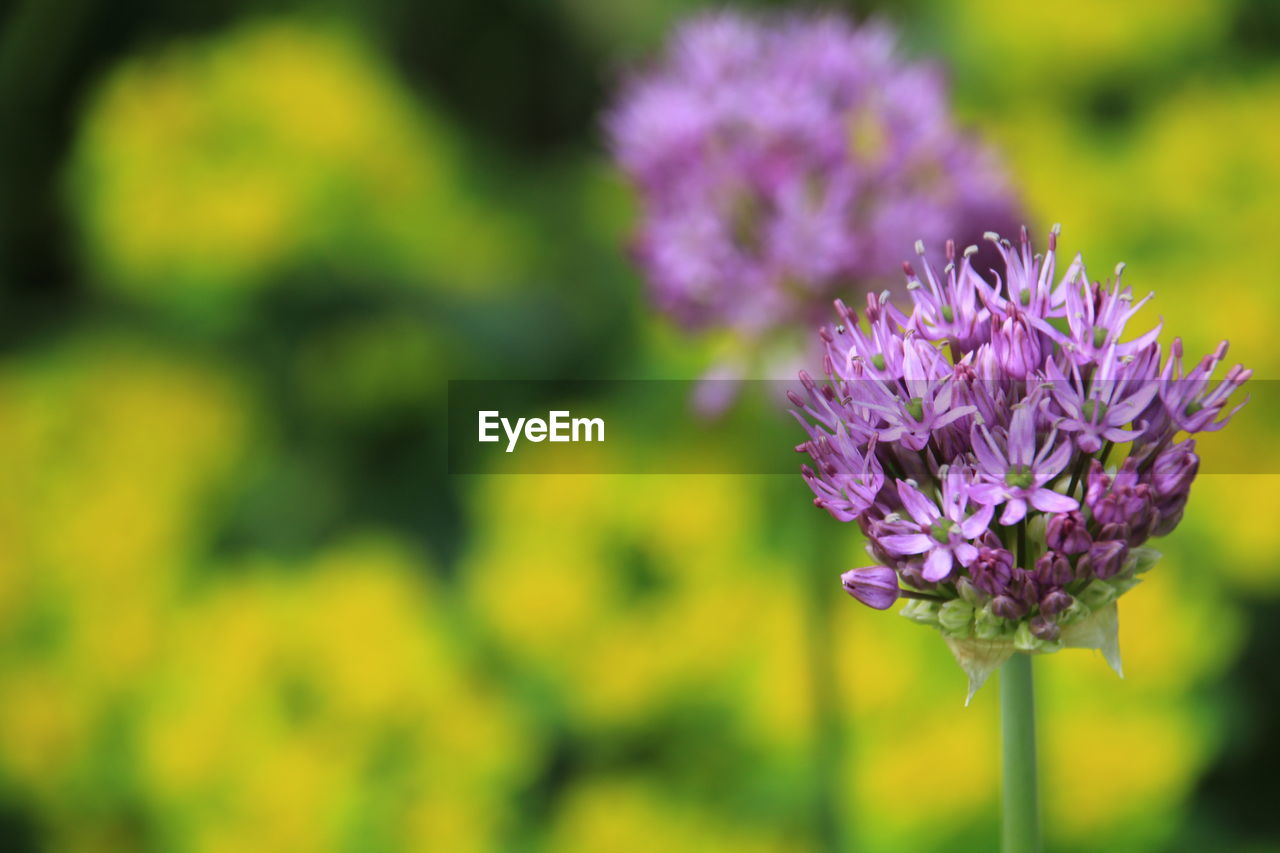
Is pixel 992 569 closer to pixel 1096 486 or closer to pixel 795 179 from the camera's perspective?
pixel 1096 486

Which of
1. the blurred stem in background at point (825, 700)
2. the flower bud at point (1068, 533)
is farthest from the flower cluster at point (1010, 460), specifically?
the blurred stem in background at point (825, 700)

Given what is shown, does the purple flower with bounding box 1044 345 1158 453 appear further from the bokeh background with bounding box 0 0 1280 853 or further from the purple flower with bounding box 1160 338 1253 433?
the bokeh background with bounding box 0 0 1280 853

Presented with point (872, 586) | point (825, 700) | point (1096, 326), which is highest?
point (1096, 326)

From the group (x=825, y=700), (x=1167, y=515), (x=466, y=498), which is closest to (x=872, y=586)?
(x=1167, y=515)

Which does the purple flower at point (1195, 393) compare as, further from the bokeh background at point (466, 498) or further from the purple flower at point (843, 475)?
the bokeh background at point (466, 498)

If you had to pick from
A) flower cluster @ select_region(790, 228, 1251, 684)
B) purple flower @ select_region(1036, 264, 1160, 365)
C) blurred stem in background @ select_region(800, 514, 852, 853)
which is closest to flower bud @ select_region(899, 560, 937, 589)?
flower cluster @ select_region(790, 228, 1251, 684)
